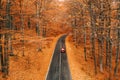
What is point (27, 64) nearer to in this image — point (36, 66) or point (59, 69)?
point (36, 66)

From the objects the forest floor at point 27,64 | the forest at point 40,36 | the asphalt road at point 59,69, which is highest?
the forest at point 40,36

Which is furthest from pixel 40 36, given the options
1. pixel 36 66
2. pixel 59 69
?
pixel 59 69

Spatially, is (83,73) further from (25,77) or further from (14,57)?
(14,57)

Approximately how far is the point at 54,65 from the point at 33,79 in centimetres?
746

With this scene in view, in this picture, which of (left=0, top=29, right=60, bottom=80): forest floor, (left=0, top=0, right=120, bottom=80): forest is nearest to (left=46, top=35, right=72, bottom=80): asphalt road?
(left=0, top=29, right=60, bottom=80): forest floor

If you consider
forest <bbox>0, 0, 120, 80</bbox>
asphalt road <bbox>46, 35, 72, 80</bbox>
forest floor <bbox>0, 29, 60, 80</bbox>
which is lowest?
asphalt road <bbox>46, 35, 72, 80</bbox>

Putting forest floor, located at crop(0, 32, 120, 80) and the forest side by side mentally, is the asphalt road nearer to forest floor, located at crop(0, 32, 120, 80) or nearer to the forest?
forest floor, located at crop(0, 32, 120, 80)

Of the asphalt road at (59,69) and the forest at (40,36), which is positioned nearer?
the forest at (40,36)

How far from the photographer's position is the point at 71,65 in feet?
99.8

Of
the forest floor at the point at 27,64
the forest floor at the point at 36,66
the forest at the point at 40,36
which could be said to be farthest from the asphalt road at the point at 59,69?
the forest at the point at 40,36

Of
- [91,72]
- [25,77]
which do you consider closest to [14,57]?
[25,77]

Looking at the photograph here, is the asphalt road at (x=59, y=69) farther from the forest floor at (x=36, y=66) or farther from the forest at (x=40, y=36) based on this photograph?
the forest at (x=40, y=36)

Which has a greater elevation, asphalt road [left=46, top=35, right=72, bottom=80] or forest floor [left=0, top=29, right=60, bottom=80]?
forest floor [left=0, top=29, right=60, bottom=80]

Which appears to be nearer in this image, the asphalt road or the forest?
the forest
